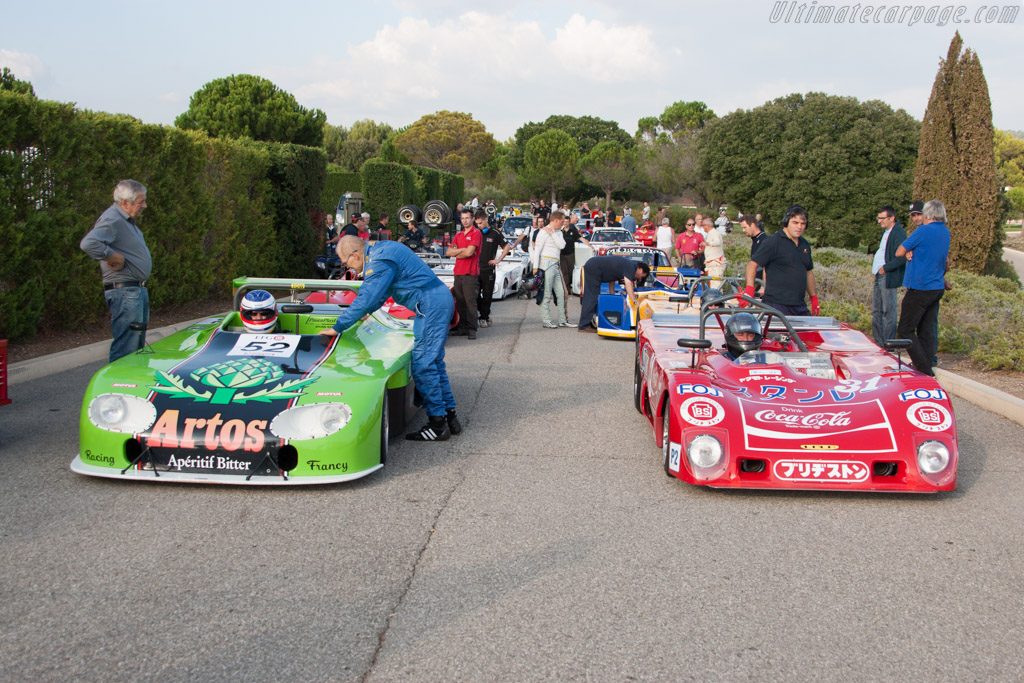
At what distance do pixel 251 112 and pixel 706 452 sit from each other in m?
47.2

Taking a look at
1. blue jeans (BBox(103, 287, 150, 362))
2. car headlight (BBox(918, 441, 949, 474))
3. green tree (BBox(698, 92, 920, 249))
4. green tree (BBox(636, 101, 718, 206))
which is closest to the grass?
car headlight (BBox(918, 441, 949, 474))

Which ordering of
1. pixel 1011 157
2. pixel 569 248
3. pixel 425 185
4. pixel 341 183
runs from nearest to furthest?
pixel 569 248 → pixel 425 185 → pixel 341 183 → pixel 1011 157

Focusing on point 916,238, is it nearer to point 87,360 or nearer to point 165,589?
point 165,589

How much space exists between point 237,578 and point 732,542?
2544mm

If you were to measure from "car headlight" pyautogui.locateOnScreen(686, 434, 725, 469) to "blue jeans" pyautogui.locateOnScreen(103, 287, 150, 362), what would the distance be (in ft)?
15.2

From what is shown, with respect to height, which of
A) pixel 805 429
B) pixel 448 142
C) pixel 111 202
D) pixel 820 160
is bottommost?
pixel 805 429

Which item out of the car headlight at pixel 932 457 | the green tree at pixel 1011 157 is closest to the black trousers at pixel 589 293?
the car headlight at pixel 932 457

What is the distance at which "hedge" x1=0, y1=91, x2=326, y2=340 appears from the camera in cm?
940

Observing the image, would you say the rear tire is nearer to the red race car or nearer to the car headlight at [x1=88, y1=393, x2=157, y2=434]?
the red race car

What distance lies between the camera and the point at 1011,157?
92.2 meters

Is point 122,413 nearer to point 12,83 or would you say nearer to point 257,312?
point 257,312

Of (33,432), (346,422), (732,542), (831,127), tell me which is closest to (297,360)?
(346,422)

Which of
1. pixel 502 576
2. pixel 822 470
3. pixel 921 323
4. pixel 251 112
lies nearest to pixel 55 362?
pixel 502 576

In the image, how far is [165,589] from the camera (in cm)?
382
